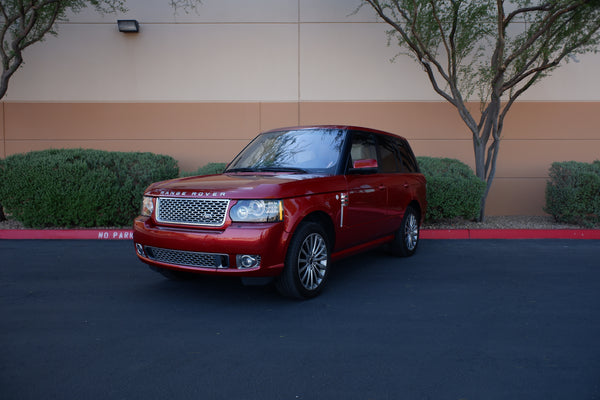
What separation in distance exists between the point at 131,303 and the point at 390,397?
2852 millimetres

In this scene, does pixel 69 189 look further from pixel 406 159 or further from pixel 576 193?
pixel 576 193

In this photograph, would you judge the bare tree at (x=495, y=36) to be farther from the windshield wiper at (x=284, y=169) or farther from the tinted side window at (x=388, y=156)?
the windshield wiper at (x=284, y=169)

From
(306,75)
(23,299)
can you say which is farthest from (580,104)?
(23,299)

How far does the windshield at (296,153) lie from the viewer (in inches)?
201

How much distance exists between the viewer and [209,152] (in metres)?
10.9

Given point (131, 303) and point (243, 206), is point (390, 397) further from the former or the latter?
point (131, 303)

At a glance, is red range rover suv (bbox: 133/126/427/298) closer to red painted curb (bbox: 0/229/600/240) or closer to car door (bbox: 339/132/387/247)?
car door (bbox: 339/132/387/247)

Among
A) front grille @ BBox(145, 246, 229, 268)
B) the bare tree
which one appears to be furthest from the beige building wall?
front grille @ BBox(145, 246, 229, 268)

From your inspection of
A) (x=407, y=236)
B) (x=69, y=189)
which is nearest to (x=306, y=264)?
(x=407, y=236)

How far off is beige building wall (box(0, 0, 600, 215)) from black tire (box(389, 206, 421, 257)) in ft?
14.7

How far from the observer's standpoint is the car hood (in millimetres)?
4176

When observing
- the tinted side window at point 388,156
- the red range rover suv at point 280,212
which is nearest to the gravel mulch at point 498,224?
the tinted side window at point 388,156

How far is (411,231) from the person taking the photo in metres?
6.79

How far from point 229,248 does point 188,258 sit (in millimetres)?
484
